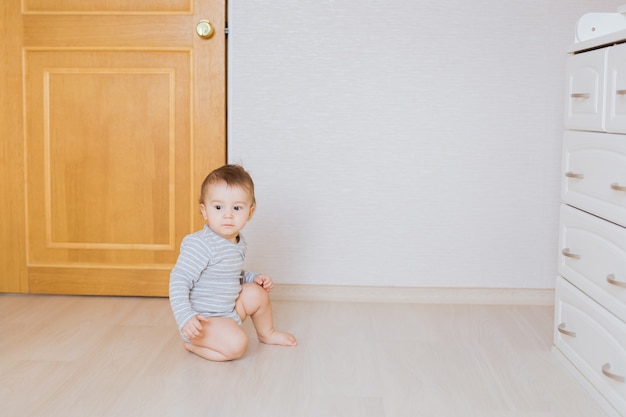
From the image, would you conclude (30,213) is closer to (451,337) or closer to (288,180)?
(288,180)

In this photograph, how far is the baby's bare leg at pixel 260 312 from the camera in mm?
2246

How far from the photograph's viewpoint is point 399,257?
2803 mm

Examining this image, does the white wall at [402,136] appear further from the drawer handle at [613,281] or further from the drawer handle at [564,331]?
the drawer handle at [613,281]

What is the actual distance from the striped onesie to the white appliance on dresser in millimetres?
909

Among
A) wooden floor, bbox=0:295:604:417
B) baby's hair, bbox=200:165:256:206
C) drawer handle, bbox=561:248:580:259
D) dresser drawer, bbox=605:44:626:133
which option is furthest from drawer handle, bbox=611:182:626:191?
baby's hair, bbox=200:165:256:206

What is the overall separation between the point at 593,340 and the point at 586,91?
625 millimetres

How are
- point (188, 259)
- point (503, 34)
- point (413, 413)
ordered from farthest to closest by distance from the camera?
point (503, 34) < point (188, 259) < point (413, 413)

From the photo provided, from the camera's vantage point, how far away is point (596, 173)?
191cm

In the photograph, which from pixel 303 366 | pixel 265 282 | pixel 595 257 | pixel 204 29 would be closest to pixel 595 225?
pixel 595 257

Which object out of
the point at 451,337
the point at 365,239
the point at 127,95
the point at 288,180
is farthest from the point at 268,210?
the point at 451,337

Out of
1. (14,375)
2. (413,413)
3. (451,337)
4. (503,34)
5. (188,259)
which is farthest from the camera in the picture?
(503,34)

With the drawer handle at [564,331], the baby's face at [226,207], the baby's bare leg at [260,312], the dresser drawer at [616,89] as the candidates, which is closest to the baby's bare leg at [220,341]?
the baby's bare leg at [260,312]

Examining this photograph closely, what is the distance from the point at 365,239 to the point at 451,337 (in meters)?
0.57

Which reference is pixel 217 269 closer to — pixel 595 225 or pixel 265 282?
pixel 265 282
